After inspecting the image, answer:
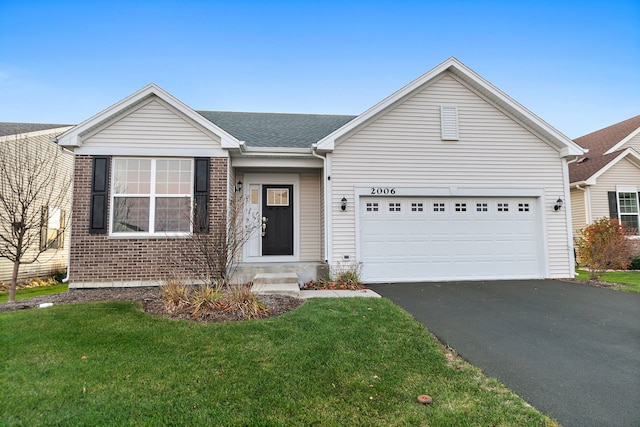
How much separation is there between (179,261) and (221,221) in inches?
51.3

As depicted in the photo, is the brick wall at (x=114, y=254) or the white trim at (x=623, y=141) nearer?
the brick wall at (x=114, y=254)

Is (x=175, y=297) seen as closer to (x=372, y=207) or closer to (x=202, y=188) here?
(x=202, y=188)

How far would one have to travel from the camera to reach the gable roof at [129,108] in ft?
23.9

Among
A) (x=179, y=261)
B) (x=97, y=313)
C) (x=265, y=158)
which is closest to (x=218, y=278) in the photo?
Answer: (x=179, y=261)

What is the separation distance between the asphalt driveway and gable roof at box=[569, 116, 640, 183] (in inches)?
304

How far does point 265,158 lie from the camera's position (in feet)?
27.7

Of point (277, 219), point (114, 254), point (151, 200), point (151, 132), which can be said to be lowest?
point (114, 254)

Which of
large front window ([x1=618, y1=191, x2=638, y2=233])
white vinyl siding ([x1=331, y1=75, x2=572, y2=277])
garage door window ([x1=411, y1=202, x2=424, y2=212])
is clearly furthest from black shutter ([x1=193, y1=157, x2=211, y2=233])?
large front window ([x1=618, y1=191, x2=638, y2=233])

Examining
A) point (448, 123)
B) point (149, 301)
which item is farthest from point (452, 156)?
point (149, 301)

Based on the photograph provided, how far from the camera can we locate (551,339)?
4141 millimetres

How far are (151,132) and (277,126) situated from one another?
166 inches

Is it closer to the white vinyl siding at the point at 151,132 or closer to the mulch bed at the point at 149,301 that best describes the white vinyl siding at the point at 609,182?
the mulch bed at the point at 149,301

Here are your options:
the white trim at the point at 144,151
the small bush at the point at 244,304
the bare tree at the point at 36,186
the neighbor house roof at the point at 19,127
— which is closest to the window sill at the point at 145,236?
the white trim at the point at 144,151

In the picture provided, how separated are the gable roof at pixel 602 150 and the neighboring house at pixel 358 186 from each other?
219 inches
